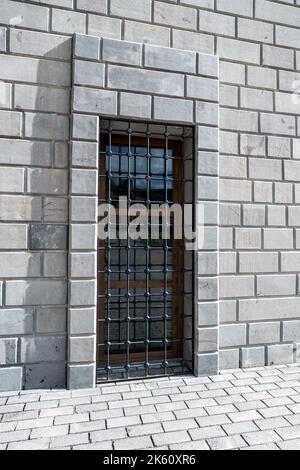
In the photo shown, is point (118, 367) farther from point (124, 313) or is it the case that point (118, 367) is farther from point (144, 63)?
point (144, 63)

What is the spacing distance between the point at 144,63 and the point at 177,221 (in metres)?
1.76

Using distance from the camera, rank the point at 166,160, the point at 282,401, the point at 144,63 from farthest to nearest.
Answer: the point at 166,160 < the point at 144,63 < the point at 282,401

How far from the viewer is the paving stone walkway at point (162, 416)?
8.34 ft

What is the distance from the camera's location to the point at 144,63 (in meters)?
3.68

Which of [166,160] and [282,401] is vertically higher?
[166,160]

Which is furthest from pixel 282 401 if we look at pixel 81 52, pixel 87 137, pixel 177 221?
pixel 81 52

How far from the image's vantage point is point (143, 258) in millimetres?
4133

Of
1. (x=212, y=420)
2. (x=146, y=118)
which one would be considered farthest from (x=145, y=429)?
(x=146, y=118)

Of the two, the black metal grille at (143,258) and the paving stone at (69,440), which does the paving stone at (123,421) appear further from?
the black metal grille at (143,258)

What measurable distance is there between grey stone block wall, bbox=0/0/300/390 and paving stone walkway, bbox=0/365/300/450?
310 millimetres

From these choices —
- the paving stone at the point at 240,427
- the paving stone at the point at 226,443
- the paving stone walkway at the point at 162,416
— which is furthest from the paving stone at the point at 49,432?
the paving stone at the point at 240,427

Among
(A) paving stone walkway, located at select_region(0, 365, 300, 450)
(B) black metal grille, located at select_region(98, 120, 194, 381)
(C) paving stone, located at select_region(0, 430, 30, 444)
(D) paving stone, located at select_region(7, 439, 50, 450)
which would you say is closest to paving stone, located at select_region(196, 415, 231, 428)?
(A) paving stone walkway, located at select_region(0, 365, 300, 450)

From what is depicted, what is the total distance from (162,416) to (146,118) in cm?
289

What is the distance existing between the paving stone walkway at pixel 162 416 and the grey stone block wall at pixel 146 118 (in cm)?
31
